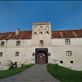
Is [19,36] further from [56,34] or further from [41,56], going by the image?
[56,34]

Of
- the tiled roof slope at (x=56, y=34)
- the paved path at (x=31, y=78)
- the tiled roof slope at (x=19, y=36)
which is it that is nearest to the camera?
the paved path at (x=31, y=78)

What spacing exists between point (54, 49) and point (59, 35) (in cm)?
440

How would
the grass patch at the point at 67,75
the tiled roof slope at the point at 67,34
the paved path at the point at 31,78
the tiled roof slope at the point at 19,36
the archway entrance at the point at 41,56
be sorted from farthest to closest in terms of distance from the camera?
the tiled roof slope at the point at 19,36
the tiled roof slope at the point at 67,34
the archway entrance at the point at 41,56
the grass patch at the point at 67,75
the paved path at the point at 31,78

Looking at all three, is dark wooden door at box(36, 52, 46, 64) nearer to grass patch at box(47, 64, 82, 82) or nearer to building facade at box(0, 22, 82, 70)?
building facade at box(0, 22, 82, 70)

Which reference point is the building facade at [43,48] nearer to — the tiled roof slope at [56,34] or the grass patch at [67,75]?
the tiled roof slope at [56,34]

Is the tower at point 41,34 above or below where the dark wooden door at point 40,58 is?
above

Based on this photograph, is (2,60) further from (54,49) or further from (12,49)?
(54,49)

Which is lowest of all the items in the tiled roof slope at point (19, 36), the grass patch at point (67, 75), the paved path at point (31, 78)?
the grass patch at point (67, 75)

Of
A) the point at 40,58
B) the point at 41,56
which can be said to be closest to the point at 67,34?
the point at 41,56

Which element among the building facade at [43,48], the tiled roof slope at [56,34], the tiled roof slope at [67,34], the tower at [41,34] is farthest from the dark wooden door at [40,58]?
the tiled roof slope at [67,34]

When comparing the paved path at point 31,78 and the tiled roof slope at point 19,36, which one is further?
the tiled roof slope at point 19,36

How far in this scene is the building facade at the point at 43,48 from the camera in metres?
33.6

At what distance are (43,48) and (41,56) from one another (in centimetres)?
215

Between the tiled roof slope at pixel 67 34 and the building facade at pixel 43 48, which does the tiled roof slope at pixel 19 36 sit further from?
the tiled roof slope at pixel 67 34
